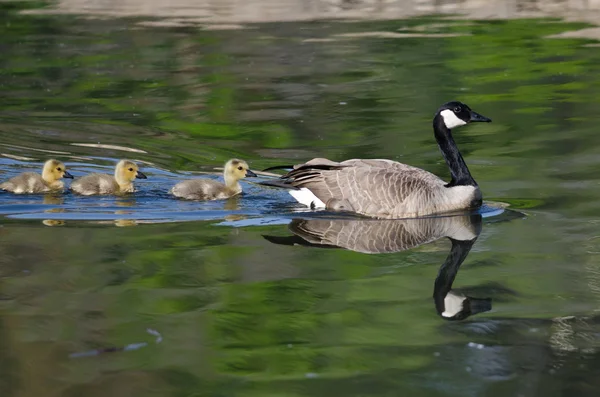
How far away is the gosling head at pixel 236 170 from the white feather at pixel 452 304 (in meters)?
4.28

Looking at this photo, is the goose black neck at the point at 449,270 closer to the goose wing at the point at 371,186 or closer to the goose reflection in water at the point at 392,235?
the goose reflection in water at the point at 392,235

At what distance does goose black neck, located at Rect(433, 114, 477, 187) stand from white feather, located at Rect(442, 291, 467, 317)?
3.28 metres

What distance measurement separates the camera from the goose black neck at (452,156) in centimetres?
1153

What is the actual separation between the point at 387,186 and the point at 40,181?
366 centimetres

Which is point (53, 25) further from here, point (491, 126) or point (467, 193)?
point (467, 193)

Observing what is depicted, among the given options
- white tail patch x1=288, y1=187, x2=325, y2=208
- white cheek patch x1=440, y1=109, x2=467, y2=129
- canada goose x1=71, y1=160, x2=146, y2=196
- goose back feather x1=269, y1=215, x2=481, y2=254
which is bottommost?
goose back feather x1=269, y1=215, x2=481, y2=254

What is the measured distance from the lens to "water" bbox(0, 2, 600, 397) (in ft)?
22.9

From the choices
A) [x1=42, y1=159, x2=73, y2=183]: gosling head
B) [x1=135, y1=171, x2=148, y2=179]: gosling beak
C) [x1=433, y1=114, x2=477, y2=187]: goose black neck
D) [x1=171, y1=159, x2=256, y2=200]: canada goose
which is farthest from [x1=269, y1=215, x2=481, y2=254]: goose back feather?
[x1=42, y1=159, x2=73, y2=183]: gosling head

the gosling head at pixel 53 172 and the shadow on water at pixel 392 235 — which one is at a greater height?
the gosling head at pixel 53 172

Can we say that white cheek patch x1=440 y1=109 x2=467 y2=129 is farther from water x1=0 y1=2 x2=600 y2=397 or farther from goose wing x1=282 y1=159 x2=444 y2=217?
water x1=0 y1=2 x2=600 y2=397

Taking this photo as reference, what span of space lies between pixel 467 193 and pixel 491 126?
4.84 m

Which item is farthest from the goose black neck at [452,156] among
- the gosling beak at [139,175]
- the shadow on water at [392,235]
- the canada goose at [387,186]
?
the gosling beak at [139,175]

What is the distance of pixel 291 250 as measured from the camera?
9.73 metres

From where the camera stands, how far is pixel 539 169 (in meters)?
13.0
